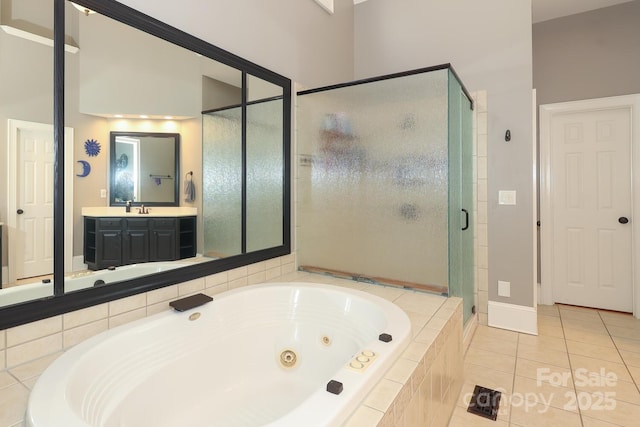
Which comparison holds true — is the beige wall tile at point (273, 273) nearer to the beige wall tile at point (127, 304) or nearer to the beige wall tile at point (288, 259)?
the beige wall tile at point (288, 259)

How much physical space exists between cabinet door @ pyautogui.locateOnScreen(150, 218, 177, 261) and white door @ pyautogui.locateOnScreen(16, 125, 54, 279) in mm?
480

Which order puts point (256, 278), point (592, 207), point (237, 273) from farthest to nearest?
point (592, 207) → point (256, 278) → point (237, 273)

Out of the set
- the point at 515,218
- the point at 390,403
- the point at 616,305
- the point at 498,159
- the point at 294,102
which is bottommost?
the point at 616,305

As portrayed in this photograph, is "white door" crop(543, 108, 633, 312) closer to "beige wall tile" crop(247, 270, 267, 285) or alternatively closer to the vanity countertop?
"beige wall tile" crop(247, 270, 267, 285)

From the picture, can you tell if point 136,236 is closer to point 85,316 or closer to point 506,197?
point 85,316

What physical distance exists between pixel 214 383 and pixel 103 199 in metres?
→ 1.02

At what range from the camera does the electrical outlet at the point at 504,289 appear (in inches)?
107

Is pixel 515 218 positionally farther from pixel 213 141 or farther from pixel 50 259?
pixel 50 259

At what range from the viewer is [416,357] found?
1273mm

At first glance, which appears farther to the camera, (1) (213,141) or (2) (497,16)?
(2) (497,16)

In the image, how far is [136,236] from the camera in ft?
5.61

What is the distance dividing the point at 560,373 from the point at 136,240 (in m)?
2.65

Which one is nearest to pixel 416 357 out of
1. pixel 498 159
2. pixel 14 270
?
pixel 14 270

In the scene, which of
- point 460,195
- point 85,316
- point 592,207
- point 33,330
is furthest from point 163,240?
point 592,207
